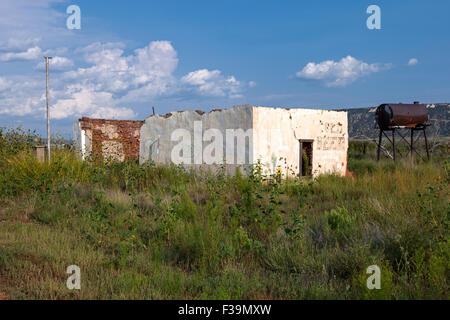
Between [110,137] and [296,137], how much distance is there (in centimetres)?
874

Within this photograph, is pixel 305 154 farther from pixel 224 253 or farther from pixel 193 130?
pixel 224 253

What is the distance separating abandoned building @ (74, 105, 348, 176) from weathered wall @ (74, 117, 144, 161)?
0.15 ft

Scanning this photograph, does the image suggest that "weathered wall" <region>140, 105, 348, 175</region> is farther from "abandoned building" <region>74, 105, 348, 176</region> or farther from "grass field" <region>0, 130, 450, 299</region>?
"grass field" <region>0, 130, 450, 299</region>

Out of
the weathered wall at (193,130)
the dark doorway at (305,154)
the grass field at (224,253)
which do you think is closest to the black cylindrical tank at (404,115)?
the dark doorway at (305,154)

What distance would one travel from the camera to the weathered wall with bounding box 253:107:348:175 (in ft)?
38.0

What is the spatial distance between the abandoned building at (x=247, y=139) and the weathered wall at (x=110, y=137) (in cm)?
5

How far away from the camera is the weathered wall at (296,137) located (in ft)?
38.0

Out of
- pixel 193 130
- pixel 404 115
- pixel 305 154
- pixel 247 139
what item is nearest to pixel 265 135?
pixel 247 139

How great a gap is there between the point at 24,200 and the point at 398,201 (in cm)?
823

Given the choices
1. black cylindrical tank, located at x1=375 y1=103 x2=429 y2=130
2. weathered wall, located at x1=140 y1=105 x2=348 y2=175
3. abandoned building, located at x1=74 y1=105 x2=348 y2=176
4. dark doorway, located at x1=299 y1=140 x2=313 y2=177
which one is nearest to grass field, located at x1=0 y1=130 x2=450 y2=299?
abandoned building, located at x1=74 y1=105 x2=348 y2=176

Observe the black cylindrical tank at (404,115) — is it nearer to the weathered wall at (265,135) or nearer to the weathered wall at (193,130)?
the weathered wall at (265,135)

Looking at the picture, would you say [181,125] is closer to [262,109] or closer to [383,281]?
[262,109]

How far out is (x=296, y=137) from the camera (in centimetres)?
1276
